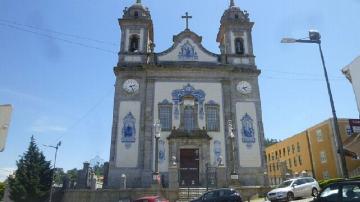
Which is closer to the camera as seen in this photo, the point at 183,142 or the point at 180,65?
the point at 183,142

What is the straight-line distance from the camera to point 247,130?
2886 cm

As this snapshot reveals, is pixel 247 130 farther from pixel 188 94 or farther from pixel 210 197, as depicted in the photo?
pixel 210 197

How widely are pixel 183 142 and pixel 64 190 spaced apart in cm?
1009

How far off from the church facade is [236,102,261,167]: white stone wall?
0.28ft

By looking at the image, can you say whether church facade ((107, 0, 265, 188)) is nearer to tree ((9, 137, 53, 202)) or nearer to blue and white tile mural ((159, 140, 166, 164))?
blue and white tile mural ((159, 140, 166, 164))

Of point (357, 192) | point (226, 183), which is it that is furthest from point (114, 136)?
point (357, 192)

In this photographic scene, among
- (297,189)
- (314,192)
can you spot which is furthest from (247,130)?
(297,189)

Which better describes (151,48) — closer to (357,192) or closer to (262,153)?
(262,153)

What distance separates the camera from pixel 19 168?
1145 inches

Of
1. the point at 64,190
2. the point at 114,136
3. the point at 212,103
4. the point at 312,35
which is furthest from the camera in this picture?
the point at 212,103

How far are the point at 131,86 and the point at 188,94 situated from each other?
205 inches

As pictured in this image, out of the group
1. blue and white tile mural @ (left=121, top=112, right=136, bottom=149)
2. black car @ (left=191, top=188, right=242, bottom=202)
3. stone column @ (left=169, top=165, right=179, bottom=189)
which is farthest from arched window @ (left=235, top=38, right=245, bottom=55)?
black car @ (left=191, top=188, right=242, bottom=202)

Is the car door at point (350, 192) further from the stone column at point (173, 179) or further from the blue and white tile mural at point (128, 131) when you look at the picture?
the blue and white tile mural at point (128, 131)

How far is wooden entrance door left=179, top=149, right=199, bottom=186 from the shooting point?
2703cm
